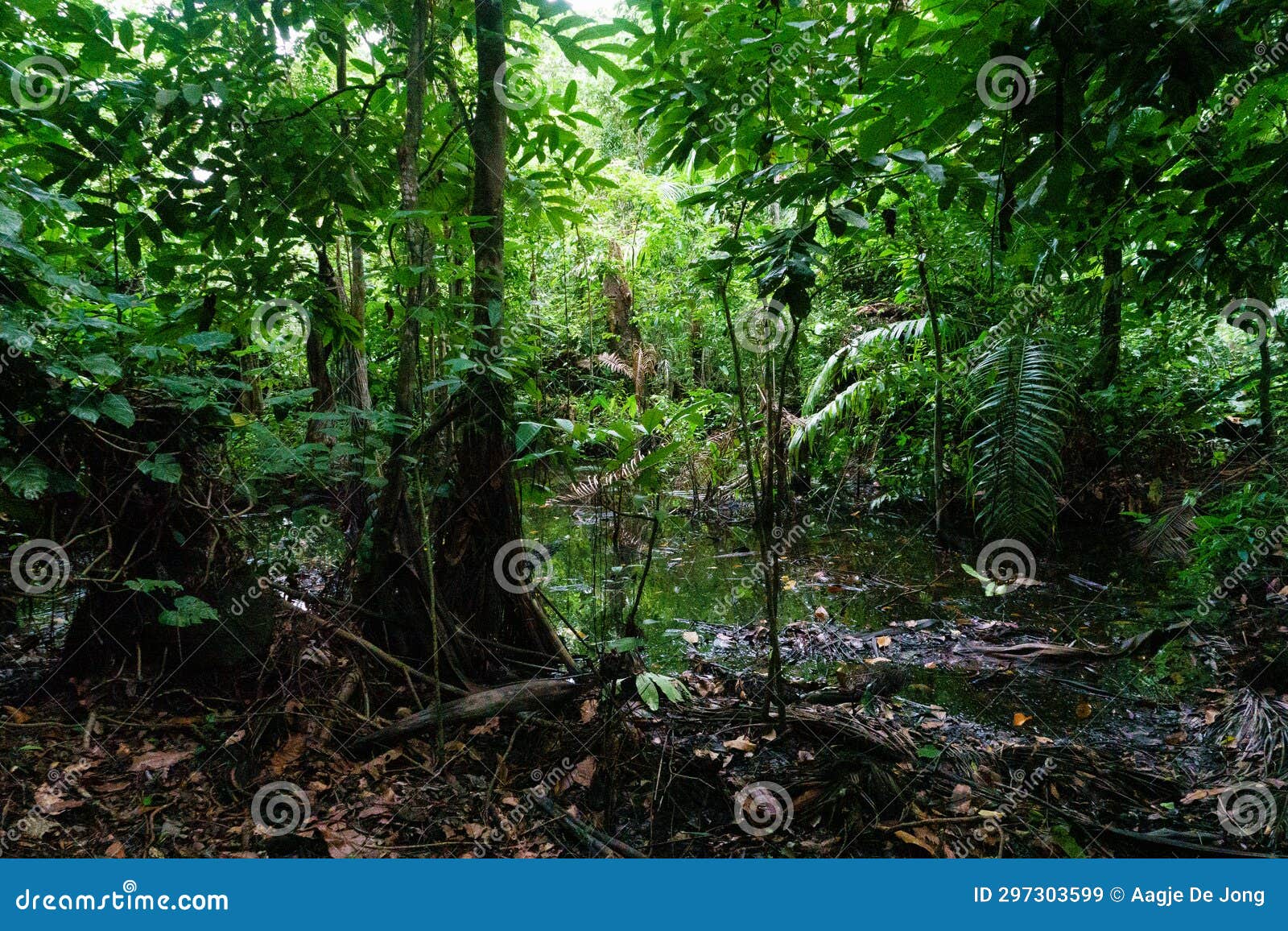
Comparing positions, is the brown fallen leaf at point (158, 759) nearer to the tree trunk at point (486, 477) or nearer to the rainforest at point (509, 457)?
the rainforest at point (509, 457)

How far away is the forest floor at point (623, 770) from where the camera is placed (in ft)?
6.97

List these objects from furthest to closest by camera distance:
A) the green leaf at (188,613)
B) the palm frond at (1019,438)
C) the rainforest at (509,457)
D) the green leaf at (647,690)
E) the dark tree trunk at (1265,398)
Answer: the palm frond at (1019,438)
the dark tree trunk at (1265,398)
the green leaf at (647,690)
the green leaf at (188,613)
the rainforest at (509,457)

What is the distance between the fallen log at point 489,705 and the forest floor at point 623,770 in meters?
0.04

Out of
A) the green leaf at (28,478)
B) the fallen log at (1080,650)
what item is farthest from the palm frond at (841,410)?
the green leaf at (28,478)

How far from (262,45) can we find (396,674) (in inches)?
102

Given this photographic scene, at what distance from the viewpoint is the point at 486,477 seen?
2.97 m

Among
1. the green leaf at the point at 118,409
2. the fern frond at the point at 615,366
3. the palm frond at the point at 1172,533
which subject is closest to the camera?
the green leaf at the point at 118,409

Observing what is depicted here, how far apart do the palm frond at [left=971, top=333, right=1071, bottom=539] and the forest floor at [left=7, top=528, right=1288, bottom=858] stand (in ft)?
6.42

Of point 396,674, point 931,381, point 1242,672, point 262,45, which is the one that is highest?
point 931,381

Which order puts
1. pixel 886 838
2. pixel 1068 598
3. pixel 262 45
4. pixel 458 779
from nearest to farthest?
pixel 886 838 → pixel 458 779 → pixel 262 45 → pixel 1068 598

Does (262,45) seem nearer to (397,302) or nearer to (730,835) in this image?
(397,302)

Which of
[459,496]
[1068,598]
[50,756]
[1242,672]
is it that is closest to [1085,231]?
[1242,672]

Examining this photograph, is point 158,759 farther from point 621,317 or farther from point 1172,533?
point 621,317

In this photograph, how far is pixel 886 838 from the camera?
7.03 feet
